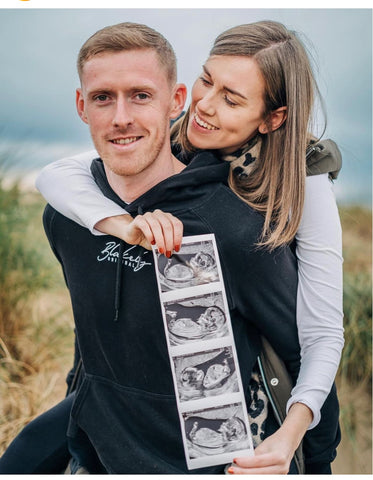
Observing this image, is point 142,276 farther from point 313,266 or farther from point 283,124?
point 283,124

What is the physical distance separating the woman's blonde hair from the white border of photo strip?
0.96ft

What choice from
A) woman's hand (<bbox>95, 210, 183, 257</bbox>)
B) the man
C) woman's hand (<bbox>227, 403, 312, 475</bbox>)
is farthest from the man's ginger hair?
woman's hand (<bbox>227, 403, 312, 475</bbox>)

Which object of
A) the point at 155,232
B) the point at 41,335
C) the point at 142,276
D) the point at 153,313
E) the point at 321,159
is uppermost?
the point at 321,159

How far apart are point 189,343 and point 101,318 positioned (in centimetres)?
34

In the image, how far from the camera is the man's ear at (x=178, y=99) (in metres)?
2.08

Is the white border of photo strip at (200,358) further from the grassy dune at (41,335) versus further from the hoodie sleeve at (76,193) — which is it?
the grassy dune at (41,335)

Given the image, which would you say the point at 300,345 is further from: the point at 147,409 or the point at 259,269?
the point at 147,409

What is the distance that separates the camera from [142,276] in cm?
191

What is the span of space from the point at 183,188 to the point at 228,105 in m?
0.36

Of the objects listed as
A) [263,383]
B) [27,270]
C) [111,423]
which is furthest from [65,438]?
[27,270]

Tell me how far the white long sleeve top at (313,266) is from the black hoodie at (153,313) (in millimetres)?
50

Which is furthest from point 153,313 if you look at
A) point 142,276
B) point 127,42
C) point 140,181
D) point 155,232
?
point 127,42

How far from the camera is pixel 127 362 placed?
197cm

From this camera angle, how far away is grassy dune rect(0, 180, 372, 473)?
3.93 m
